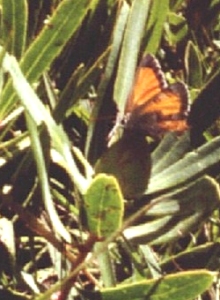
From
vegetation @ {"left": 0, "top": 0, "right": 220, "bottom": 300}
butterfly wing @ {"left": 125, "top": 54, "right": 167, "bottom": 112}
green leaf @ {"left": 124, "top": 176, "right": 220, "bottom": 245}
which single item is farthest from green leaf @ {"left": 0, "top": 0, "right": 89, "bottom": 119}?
green leaf @ {"left": 124, "top": 176, "right": 220, "bottom": 245}

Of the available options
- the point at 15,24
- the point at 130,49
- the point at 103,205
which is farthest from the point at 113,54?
the point at 103,205

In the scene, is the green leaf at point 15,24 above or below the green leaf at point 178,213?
above

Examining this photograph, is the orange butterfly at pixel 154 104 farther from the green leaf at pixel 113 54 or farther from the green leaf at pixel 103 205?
the green leaf at pixel 103 205

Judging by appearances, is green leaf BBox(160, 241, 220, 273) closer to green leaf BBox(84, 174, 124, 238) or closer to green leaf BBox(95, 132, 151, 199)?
green leaf BBox(95, 132, 151, 199)

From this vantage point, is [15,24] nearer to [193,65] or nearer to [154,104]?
[154,104]

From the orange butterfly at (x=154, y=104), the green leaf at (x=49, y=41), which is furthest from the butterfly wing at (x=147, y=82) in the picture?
the green leaf at (x=49, y=41)

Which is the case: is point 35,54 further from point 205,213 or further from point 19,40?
point 205,213
